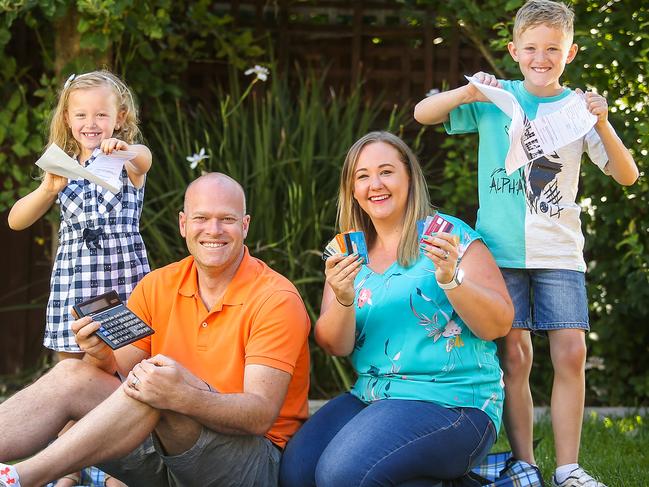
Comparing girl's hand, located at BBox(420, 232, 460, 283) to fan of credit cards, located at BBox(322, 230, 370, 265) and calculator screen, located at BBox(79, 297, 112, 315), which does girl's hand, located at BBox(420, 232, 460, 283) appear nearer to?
fan of credit cards, located at BBox(322, 230, 370, 265)

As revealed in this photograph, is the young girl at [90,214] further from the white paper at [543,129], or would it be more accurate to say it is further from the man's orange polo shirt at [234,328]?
the white paper at [543,129]

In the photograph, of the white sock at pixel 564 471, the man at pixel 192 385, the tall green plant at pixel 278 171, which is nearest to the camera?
the man at pixel 192 385

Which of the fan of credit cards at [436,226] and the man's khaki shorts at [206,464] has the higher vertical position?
the fan of credit cards at [436,226]

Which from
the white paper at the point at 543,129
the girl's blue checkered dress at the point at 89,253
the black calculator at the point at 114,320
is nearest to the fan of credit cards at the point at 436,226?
the white paper at the point at 543,129

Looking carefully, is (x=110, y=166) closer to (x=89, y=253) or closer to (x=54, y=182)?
(x=54, y=182)

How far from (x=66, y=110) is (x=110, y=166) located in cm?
48

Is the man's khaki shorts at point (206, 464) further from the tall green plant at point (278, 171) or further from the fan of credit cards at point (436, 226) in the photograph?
the tall green plant at point (278, 171)

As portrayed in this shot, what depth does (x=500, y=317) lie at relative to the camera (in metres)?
3.16

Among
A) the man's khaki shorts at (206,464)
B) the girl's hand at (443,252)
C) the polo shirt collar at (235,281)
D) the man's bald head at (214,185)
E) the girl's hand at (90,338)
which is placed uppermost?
the man's bald head at (214,185)

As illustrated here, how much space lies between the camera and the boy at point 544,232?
3.41 m

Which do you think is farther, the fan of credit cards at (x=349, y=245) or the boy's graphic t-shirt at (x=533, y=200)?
the boy's graphic t-shirt at (x=533, y=200)

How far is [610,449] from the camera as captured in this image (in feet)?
13.9

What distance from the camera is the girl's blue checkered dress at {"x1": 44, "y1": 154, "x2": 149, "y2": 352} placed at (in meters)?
3.75

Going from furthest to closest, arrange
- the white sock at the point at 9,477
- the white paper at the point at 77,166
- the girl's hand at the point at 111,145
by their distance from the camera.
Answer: the girl's hand at the point at 111,145
the white paper at the point at 77,166
the white sock at the point at 9,477
